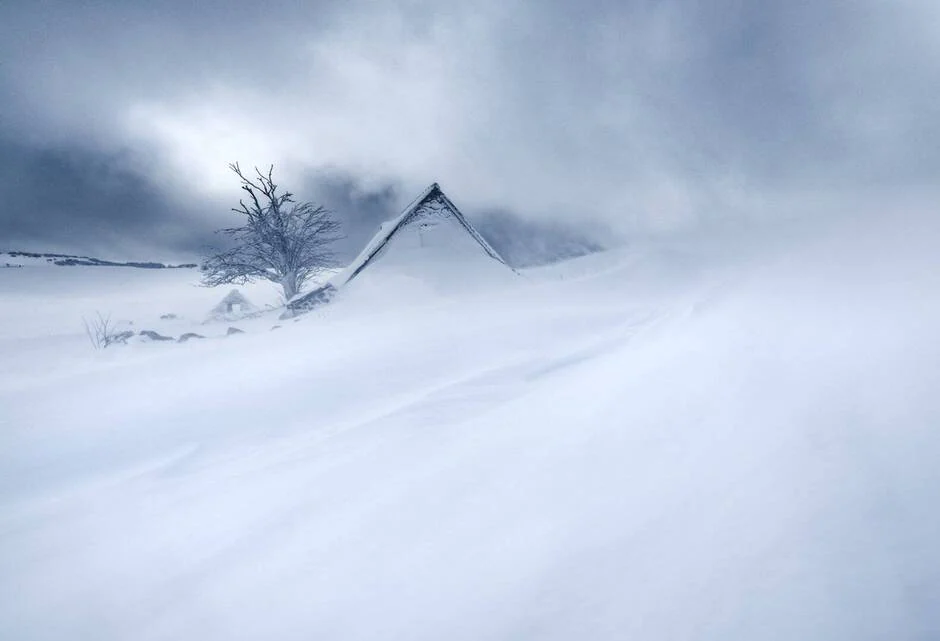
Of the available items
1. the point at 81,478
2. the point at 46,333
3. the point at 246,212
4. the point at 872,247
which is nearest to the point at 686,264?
the point at 872,247

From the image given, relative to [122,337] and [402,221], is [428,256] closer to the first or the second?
[402,221]

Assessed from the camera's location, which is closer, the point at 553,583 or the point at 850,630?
the point at 850,630

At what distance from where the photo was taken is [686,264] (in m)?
11.4

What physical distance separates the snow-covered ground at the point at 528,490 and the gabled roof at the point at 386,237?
6364 mm

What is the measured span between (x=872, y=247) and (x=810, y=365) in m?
2.82

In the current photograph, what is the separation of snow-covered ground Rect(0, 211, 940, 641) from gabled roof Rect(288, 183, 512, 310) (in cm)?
636

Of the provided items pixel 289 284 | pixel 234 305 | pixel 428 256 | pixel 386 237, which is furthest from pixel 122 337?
pixel 234 305

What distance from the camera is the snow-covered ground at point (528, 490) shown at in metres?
0.99

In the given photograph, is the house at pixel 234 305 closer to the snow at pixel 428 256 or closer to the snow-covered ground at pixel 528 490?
the snow at pixel 428 256

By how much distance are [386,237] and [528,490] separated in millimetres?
10437

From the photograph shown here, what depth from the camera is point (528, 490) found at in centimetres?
150

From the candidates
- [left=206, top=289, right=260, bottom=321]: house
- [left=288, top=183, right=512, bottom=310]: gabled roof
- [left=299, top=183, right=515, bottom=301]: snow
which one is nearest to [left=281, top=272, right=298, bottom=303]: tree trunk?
[left=288, top=183, right=512, bottom=310]: gabled roof

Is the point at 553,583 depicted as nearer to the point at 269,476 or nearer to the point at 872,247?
the point at 269,476

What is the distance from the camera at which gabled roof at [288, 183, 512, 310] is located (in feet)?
31.7
